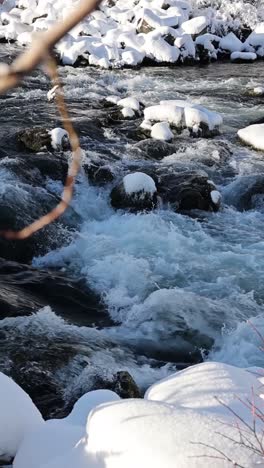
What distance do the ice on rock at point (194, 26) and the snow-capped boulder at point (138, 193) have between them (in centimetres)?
1138

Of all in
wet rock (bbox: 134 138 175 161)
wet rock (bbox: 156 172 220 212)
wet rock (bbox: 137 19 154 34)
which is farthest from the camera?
wet rock (bbox: 137 19 154 34)

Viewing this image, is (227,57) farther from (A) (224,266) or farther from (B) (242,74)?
Result: (A) (224,266)

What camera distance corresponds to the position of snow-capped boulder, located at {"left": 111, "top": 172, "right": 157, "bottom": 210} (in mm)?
8047

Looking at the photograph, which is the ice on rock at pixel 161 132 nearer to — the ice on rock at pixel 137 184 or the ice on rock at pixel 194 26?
the ice on rock at pixel 137 184

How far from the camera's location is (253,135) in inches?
→ 400

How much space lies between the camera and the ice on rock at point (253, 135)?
1002 centimetres

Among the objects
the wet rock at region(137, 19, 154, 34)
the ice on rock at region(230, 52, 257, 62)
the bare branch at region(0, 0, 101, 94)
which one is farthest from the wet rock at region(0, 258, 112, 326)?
the wet rock at region(137, 19, 154, 34)

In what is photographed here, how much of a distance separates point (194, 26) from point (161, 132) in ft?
30.3

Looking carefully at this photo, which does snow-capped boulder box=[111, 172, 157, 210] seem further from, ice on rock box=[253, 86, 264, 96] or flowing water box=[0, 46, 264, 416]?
ice on rock box=[253, 86, 264, 96]

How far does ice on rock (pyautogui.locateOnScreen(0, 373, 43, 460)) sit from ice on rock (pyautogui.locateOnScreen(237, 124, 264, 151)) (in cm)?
780

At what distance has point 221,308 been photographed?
590 cm

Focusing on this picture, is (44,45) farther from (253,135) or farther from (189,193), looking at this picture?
(253,135)

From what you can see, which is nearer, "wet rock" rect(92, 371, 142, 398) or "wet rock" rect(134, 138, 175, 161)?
"wet rock" rect(92, 371, 142, 398)

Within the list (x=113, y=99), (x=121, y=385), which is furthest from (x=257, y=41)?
(x=121, y=385)
